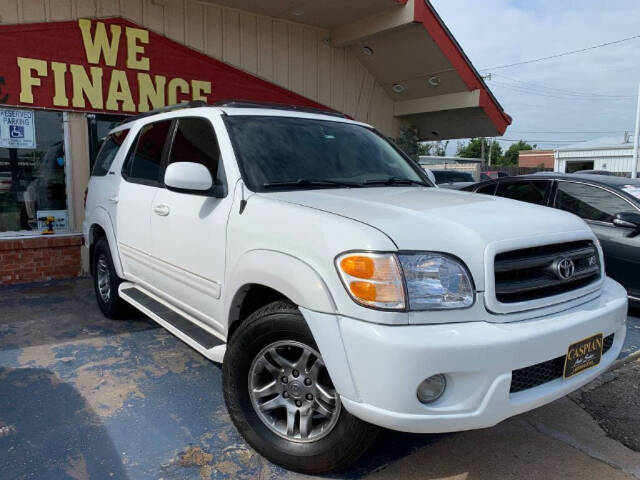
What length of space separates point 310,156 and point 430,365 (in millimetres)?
1744

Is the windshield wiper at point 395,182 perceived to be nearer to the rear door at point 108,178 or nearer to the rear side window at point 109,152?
the rear door at point 108,178

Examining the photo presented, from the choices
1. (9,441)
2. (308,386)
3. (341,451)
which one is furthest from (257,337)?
(9,441)

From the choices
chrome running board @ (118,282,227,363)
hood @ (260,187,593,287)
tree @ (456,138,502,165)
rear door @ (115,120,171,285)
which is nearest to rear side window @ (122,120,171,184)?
rear door @ (115,120,171,285)

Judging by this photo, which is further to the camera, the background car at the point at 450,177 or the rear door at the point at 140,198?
the background car at the point at 450,177

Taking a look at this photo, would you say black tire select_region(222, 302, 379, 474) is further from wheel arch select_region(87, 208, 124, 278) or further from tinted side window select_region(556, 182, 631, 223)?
tinted side window select_region(556, 182, 631, 223)

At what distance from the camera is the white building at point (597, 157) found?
40.0m

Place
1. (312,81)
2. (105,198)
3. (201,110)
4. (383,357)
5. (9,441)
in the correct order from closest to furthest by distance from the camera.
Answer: (383,357)
(9,441)
(201,110)
(105,198)
(312,81)

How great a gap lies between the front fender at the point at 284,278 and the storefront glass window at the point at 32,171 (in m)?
4.97

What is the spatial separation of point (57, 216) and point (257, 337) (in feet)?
17.5

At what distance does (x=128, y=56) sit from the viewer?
22.3 feet

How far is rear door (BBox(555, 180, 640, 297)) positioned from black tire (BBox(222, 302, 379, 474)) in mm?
4151

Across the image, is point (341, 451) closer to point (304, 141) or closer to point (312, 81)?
point (304, 141)

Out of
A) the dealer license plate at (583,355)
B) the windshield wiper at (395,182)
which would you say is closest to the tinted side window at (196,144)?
the windshield wiper at (395,182)

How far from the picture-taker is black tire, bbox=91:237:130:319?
461 centimetres
